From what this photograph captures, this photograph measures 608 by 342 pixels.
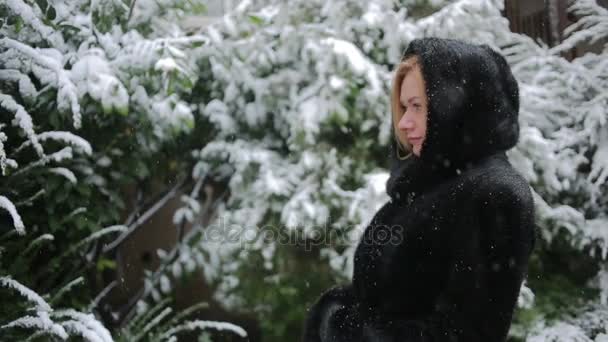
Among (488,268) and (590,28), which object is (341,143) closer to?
(590,28)

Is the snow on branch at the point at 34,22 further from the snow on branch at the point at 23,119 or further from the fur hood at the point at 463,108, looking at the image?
the fur hood at the point at 463,108

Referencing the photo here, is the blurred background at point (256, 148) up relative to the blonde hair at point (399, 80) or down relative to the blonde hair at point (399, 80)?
down

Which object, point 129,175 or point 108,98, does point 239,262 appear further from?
point 108,98

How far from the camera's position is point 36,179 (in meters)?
2.95

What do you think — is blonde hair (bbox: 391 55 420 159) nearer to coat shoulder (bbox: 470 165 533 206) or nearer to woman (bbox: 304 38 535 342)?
woman (bbox: 304 38 535 342)

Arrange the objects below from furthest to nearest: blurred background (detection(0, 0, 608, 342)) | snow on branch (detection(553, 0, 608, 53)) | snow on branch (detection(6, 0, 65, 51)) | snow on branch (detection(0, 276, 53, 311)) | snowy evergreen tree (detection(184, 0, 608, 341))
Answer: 1. snow on branch (detection(553, 0, 608, 53))
2. snowy evergreen tree (detection(184, 0, 608, 341))
3. blurred background (detection(0, 0, 608, 342))
4. snow on branch (detection(6, 0, 65, 51))
5. snow on branch (detection(0, 276, 53, 311))

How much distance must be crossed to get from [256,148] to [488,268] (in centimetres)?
239

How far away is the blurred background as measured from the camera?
2979mm

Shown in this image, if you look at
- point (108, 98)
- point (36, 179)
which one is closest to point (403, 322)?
point (108, 98)

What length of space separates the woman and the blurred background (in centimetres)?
149

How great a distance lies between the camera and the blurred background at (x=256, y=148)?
2.98m

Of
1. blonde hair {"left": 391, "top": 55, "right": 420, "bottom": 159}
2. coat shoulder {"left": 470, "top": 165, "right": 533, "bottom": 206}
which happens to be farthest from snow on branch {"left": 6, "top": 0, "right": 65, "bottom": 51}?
coat shoulder {"left": 470, "top": 165, "right": 533, "bottom": 206}

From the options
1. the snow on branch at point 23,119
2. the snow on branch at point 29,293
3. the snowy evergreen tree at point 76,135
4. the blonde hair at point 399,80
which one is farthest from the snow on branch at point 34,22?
the blonde hair at point 399,80

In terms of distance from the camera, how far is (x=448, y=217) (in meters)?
1.33
